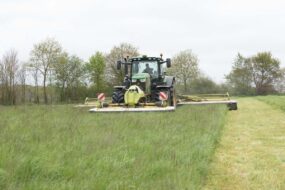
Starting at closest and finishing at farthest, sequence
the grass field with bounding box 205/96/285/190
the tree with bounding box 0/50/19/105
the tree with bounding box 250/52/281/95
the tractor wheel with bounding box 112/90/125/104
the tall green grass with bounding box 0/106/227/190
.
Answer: the tall green grass with bounding box 0/106/227/190 < the grass field with bounding box 205/96/285/190 < the tractor wheel with bounding box 112/90/125/104 < the tree with bounding box 0/50/19/105 < the tree with bounding box 250/52/281/95

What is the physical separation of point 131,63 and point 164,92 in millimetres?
1841

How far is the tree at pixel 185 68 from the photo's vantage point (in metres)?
50.4

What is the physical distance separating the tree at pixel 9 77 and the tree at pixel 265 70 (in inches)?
1292

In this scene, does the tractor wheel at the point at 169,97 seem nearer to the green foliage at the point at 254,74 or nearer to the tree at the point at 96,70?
the tree at the point at 96,70

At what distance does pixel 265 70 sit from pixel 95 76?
2451cm

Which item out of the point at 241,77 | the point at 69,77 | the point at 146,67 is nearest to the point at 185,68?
the point at 241,77

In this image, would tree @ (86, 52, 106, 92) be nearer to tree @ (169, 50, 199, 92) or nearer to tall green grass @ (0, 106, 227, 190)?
tree @ (169, 50, 199, 92)

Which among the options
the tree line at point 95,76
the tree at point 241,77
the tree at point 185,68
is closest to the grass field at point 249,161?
the tree line at point 95,76

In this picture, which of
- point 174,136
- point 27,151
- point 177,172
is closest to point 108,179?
point 177,172

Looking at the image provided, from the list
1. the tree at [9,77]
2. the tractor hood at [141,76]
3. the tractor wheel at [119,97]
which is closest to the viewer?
the tractor hood at [141,76]

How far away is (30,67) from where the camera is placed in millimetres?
40062

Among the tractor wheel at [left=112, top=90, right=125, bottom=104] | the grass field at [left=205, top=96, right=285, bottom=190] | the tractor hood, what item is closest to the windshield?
the tractor hood

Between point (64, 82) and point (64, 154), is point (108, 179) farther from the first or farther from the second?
point (64, 82)

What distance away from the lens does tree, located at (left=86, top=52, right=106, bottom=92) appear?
4409 centimetres
